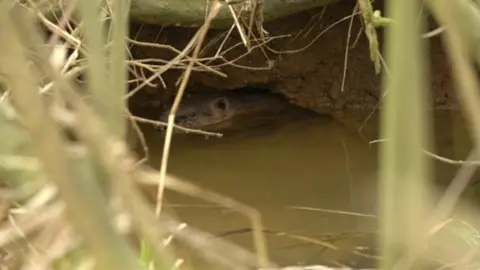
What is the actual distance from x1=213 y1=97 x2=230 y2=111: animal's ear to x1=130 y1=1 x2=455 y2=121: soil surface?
0.14ft

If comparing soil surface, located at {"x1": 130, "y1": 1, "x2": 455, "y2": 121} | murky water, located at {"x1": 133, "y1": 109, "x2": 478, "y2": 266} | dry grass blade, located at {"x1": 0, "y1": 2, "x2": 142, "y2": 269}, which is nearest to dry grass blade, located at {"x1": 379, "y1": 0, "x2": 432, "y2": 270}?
dry grass blade, located at {"x1": 0, "y1": 2, "x2": 142, "y2": 269}

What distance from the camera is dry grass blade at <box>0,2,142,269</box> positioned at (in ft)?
1.02

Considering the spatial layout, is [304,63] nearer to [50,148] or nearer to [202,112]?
[202,112]

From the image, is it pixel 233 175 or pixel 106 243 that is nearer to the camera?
pixel 106 243

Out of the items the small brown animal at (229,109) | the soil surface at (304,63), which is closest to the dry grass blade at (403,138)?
the soil surface at (304,63)

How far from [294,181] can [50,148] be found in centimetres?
203

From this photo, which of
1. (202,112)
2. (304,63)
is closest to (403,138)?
(304,63)

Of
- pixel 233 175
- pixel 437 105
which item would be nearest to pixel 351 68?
pixel 437 105

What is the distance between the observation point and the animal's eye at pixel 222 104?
285 centimetres

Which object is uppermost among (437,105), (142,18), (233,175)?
(142,18)

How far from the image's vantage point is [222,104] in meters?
2.86

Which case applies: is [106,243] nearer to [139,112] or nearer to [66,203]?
[66,203]

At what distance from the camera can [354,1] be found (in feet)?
8.00

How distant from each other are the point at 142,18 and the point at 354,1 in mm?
749
